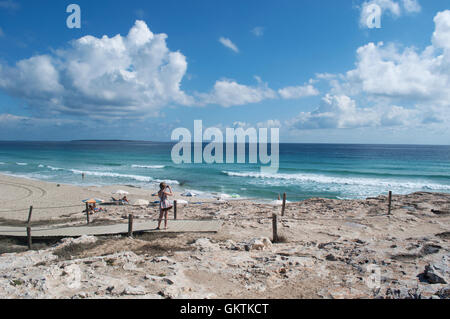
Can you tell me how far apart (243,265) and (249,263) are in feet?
0.72

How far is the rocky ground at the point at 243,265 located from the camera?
5.48m

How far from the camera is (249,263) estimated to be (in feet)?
23.4

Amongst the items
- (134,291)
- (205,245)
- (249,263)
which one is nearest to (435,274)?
(249,263)

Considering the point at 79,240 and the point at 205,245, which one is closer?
the point at 205,245

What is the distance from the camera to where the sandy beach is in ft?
18.0

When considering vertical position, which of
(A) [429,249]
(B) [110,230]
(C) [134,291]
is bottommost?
(B) [110,230]

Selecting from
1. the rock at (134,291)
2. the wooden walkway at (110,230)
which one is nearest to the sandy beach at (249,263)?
the rock at (134,291)

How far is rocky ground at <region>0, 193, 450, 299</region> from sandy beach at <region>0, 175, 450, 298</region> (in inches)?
0.9

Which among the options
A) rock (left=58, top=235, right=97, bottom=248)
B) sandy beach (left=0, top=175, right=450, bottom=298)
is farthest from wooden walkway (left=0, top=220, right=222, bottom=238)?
rock (left=58, top=235, right=97, bottom=248)

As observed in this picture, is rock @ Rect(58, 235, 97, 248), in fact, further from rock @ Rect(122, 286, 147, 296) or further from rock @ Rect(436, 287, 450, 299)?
rock @ Rect(436, 287, 450, 299)

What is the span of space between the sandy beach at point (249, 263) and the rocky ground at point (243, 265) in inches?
0.9

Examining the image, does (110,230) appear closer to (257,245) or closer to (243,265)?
(257,245)
